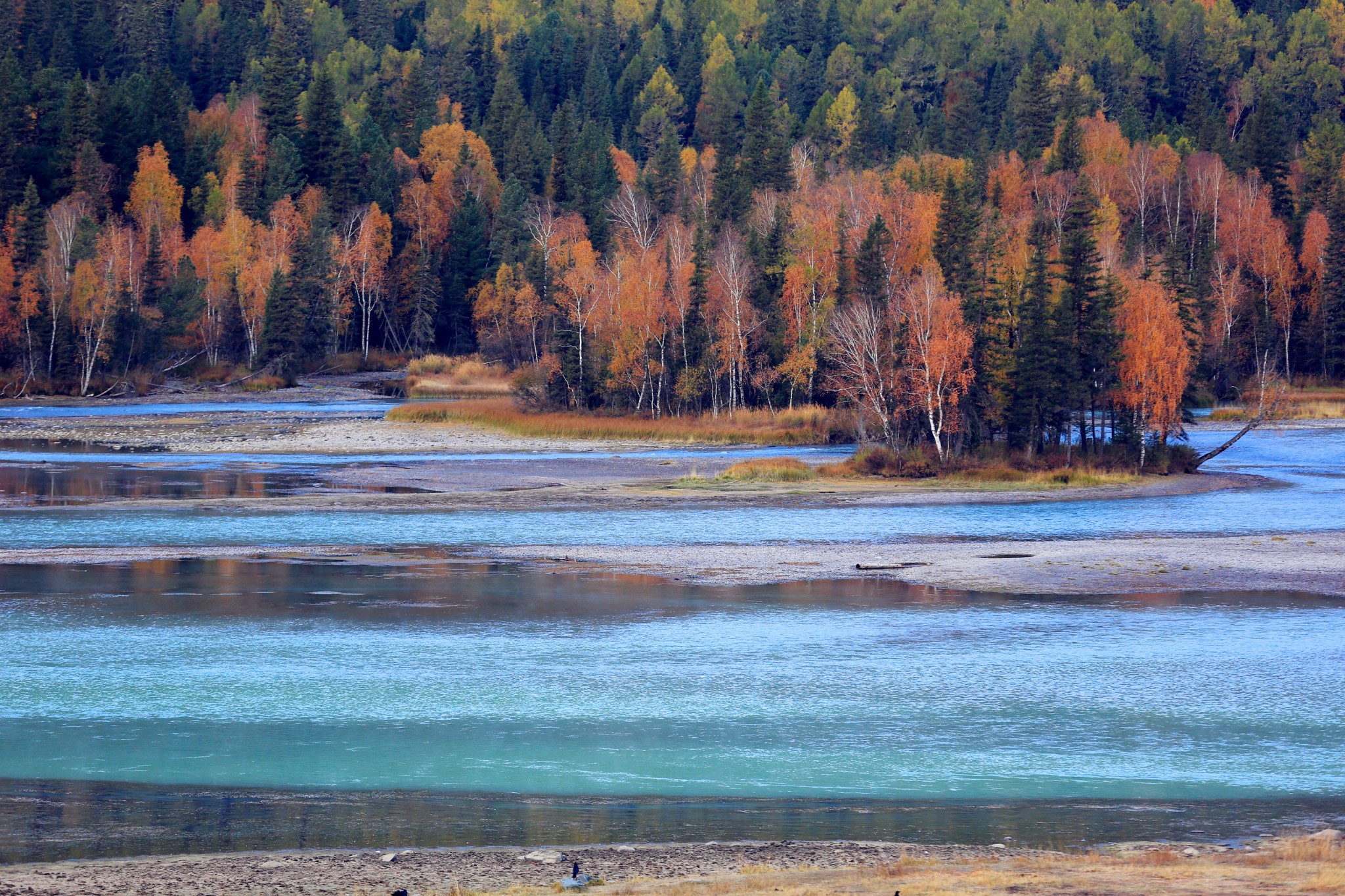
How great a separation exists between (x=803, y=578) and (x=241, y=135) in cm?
10793

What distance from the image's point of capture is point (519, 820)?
1520 cm

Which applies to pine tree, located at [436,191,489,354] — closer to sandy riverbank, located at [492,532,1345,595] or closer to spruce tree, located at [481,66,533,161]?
spruce tree, located at [481,66,533,161]

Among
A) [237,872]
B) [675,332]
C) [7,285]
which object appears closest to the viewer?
[237,872]

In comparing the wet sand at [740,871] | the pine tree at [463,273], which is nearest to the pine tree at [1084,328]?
the wet sand at [740,871]

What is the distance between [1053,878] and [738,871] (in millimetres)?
2879

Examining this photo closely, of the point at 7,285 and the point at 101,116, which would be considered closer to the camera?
the point at 7,285

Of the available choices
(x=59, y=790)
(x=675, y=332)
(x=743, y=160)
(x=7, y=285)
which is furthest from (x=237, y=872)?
(x=743, y=160)

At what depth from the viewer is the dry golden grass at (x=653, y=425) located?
2798 inches

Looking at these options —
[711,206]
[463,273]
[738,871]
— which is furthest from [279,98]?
[738,871]

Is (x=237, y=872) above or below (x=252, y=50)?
below

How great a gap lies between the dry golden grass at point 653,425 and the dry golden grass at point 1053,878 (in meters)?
57.4

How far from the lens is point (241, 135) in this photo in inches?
4941

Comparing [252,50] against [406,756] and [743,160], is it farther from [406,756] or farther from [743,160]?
[406,756]

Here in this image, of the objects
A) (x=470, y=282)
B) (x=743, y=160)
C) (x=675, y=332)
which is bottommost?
(x=675, y=332)
